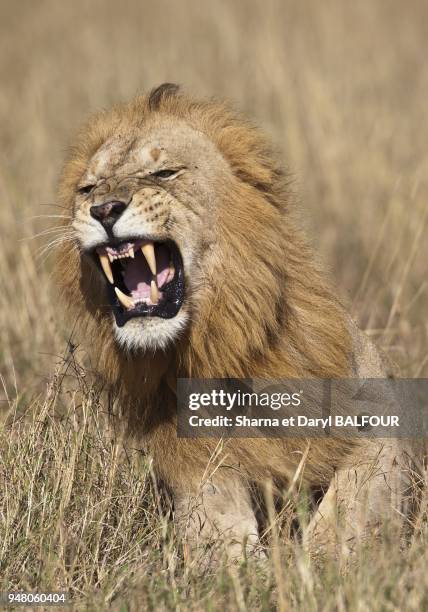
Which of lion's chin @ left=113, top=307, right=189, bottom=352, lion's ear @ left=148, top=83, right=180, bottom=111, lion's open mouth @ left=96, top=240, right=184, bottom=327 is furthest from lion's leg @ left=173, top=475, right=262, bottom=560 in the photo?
lion's ear @ left=148, top=83, right=180, bottom=111

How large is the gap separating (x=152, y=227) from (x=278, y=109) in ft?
23.7

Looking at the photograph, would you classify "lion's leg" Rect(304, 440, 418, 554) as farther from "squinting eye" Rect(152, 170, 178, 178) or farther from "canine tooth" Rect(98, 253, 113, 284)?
"squinting eye" Rect(152, 170, 178, 178)

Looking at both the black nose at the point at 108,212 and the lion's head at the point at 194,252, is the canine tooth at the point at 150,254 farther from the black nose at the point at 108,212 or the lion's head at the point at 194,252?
the black nose at the point at 108,212

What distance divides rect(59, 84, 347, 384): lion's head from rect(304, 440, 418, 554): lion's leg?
40 centimetres

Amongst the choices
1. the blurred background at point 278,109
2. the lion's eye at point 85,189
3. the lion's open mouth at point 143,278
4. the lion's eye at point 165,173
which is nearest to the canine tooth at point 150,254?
the lion's open mouth at point 143,278

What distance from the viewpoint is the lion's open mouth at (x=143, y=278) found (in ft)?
12.6

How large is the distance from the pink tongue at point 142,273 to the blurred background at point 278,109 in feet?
2.40

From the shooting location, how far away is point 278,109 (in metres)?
10.8

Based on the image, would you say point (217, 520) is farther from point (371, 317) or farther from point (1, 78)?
point (1, 78)

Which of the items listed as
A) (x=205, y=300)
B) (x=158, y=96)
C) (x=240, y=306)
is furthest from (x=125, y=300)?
(x=158, y=96)

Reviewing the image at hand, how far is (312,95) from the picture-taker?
10258mm

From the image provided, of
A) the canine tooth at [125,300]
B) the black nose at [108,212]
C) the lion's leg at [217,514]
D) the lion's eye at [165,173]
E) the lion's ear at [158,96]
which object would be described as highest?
the lion's ear at [158,96]

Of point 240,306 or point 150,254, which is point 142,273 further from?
point 240,306

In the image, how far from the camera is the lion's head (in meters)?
3.85
